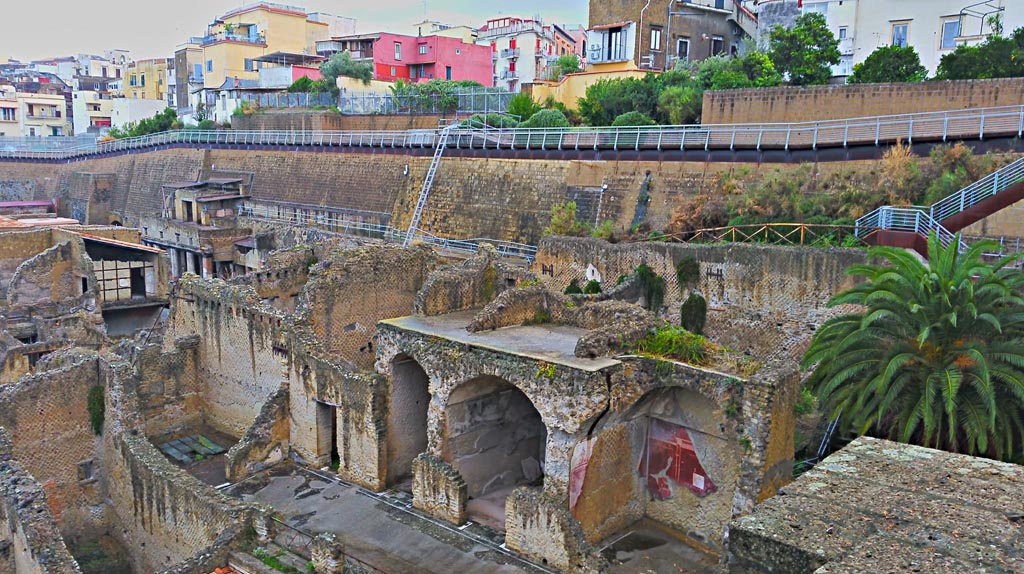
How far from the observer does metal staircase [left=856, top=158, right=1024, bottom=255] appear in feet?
60.0

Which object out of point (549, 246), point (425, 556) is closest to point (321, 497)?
point (425, 556)

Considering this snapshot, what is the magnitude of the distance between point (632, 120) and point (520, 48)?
32567 mm

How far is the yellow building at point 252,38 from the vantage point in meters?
69.2

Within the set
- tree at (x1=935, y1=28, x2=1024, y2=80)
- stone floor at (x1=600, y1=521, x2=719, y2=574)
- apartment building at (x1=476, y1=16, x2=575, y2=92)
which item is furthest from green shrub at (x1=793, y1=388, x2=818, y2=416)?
apartment building at (x1=476, y1=16, x2=575, y2=92)

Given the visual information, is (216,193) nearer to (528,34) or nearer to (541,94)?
(541,94)

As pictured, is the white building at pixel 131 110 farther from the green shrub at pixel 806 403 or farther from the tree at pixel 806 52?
the green shrub at pixel 806 403

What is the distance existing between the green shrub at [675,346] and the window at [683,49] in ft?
108

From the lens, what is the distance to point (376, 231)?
36469 mm

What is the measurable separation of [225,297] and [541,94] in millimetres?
28563

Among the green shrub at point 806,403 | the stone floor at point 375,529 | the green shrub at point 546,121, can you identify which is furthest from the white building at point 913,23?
the stone floor at point 375,529

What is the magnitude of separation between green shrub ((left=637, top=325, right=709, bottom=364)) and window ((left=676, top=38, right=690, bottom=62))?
3302 centimetres

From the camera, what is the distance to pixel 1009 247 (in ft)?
57.4

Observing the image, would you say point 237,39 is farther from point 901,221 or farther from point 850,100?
point 901,221

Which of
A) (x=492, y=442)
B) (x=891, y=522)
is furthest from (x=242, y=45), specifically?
(x=891, y=522)
